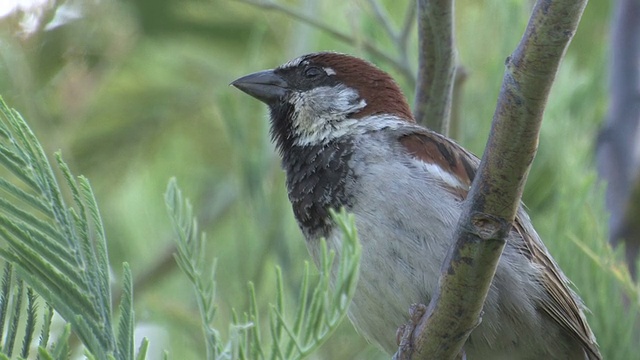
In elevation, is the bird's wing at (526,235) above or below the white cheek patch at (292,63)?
below

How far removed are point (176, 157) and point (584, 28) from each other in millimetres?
1426

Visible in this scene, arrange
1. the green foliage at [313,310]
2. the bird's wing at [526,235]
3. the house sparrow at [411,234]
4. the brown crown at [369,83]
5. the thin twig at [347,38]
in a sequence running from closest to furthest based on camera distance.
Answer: the green foliage at [313,310] < the house sparrow at [411,234] < the bird's wing at [526,235] < the thin twig at [347,38] < the brown crown at [369,83]

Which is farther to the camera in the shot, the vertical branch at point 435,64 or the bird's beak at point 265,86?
the bird's beak at point 265,86

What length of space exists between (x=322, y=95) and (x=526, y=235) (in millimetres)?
632

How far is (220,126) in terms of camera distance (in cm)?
314

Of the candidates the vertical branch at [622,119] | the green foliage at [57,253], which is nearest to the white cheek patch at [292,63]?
the vertical branch at [622,119]

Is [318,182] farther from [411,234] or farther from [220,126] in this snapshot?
[220,126]

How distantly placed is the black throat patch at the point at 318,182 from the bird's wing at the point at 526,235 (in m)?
0.15

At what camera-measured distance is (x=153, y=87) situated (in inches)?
120

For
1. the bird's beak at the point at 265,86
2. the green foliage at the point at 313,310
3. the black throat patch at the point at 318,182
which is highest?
the bird's beak at the point at 265,86

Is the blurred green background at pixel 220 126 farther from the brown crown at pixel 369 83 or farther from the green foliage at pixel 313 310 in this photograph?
the green foliage at pixel 313 310

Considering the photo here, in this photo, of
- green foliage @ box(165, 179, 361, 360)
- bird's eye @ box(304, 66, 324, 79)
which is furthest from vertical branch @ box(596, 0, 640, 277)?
green foliage @ box(165, 179, 361, 360)

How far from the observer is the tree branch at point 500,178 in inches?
46.5

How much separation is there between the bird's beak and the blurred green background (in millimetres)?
29
